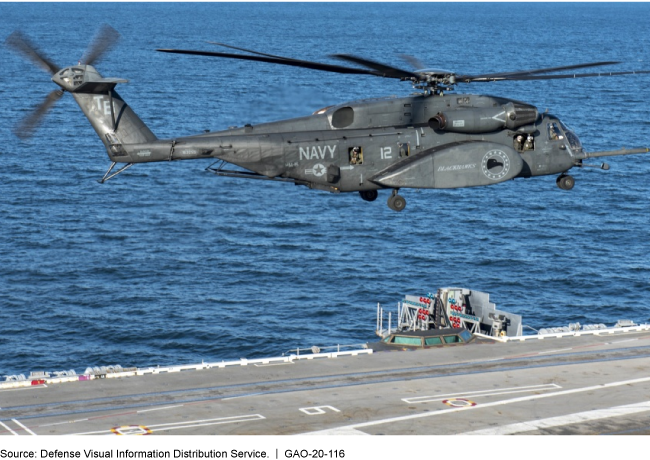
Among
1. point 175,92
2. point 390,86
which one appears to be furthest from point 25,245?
point 390,86

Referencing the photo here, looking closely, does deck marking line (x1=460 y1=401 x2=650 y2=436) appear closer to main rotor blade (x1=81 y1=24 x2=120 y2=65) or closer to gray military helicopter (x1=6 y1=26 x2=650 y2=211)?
gray military helicopter (x1=6 y1=26 x2=650 y2=211)

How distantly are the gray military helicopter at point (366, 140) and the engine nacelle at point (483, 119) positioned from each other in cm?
4

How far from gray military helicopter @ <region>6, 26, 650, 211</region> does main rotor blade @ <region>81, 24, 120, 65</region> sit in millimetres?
173

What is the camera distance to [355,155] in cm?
4162

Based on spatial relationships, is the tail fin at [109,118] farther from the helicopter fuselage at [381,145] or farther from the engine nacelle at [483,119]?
the engine nacelle at [483,119]

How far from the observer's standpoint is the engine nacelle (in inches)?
1651

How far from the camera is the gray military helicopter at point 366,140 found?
40438 mm

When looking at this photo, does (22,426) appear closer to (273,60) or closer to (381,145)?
(381,145)

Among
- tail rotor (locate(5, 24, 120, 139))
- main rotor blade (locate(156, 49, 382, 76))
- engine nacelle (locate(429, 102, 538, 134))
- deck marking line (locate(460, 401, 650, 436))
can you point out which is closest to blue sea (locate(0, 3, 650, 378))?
tail rotor (locate(5, 24, 120, 139))

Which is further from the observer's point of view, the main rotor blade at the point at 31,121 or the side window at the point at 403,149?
the side window at the point at 403,149

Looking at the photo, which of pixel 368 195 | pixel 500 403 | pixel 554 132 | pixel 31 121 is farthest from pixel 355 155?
pixel 500 403

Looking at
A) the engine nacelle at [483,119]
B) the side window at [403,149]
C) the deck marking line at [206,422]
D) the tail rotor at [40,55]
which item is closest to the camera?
the tail rotor at [40,55]

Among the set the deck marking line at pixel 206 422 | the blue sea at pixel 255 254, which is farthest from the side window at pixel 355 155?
the deck marking line at pixel 206 422

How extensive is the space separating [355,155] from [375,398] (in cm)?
1742
